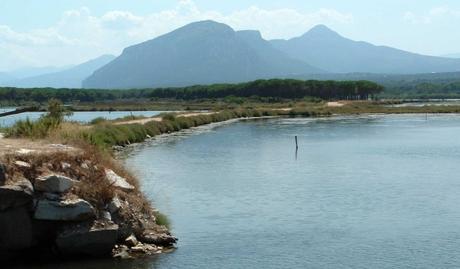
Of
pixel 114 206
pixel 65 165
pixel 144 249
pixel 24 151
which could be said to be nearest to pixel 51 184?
pixel 65 165

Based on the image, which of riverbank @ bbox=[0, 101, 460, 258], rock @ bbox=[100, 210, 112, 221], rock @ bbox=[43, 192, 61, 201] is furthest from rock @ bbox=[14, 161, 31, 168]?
rock @ bbox=[100, 210, 112, 221]

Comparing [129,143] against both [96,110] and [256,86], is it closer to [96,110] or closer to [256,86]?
[96,110]

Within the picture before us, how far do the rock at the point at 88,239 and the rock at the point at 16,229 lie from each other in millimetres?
941

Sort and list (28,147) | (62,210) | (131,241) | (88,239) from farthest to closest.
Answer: (28,147) → (131,241) → (88,239) → (62,210)

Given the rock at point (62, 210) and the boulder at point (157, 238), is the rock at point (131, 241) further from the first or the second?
the rock at point (62, 210)

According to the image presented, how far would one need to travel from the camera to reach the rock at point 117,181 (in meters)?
22.4

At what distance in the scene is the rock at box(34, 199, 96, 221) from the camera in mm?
19875

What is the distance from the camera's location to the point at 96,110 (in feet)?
482

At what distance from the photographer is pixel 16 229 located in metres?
20.1

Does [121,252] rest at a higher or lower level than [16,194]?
lower

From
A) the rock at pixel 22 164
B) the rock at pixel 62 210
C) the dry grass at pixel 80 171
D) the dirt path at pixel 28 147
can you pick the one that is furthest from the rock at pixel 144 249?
the dirt path at pixel 28 147

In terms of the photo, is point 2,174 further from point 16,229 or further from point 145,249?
point 145,249

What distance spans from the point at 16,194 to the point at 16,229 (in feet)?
3.68

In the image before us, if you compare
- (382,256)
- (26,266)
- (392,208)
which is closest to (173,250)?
(26,266)
